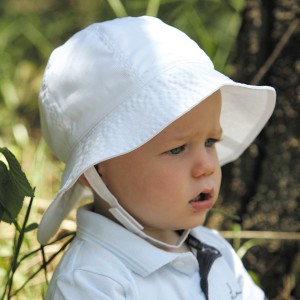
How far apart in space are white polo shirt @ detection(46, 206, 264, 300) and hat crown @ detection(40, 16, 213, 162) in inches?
Result: 7.8

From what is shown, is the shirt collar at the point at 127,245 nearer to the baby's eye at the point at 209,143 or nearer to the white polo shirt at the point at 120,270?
the white polo shirt at the point at 120,270

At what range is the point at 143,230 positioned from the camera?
5.85 feet

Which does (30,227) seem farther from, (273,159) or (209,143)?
(273,159)

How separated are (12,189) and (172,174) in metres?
0.33

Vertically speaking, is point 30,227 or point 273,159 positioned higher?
point 30,227

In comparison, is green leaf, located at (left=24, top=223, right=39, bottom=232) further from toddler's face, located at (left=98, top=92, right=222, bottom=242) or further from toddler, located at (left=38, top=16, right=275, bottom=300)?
toddler's face, located at (left=98, top=92, right=222, bottom=242)

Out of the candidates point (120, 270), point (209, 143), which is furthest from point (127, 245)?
point (209, 143)

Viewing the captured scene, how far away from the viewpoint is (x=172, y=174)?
1.67m

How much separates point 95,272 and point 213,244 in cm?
44

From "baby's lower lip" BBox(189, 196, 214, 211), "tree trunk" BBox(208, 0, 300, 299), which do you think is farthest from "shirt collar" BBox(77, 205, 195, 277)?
"tree trunk" BBox(208, 0, 300, 299)

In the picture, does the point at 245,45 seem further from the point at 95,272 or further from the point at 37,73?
the point at 37,73

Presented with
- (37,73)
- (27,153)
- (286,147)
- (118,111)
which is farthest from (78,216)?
(37,73)

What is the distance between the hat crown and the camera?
5.36ft

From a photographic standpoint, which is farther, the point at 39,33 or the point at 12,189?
the point at 39,33
